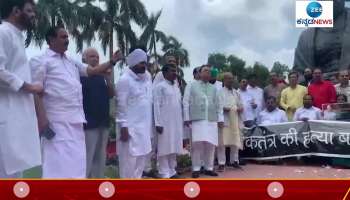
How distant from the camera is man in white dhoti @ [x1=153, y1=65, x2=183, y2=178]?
22.9 ft

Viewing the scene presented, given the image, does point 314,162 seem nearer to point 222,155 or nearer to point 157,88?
point 222,155

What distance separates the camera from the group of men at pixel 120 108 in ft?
12.1

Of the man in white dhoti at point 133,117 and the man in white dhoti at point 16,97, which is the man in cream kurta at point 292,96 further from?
the man in white dhoti at point 16,97

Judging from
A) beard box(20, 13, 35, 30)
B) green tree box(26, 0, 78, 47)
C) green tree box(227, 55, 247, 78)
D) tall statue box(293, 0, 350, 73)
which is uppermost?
green tree box(26, 0, 78, 47)

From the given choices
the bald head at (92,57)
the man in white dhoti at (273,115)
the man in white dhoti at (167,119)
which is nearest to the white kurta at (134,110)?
the bald head at (92,57)

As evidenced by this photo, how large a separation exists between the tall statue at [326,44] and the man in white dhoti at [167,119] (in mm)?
6153

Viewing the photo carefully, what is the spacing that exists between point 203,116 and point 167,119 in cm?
60

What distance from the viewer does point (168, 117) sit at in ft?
23.4

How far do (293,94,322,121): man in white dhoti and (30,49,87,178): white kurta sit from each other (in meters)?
5.20

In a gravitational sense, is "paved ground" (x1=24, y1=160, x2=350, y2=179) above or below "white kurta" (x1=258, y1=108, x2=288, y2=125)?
below

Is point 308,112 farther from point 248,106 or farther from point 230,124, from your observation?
point 230,124

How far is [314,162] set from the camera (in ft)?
29.6

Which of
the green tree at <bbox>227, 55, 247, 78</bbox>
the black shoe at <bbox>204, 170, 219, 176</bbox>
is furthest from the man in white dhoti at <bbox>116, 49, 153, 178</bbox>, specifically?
the green tree at <bbox>227, 55, 247, 78</bbox>

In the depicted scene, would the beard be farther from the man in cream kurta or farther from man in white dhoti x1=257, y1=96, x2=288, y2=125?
the man in cream kurta
